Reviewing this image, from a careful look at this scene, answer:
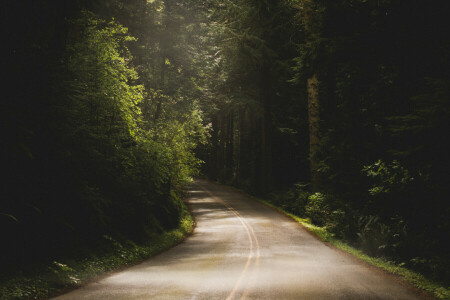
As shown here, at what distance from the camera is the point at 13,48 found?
840cm

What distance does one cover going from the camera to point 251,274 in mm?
10008

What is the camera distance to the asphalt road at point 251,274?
26.3 feet

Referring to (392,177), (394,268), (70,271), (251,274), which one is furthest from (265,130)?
(70,271)

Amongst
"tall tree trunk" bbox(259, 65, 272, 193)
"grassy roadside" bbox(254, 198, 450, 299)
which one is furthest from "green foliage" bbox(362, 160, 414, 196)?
"tall tree trunk" bbox(259, 65, 272, 193)

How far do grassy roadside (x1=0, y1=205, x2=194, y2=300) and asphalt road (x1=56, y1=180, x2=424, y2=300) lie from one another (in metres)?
0.48

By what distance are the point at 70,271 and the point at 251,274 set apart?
15.5 feet

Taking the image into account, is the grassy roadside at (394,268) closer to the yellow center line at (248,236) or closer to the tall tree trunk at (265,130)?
the yellow center line at (248,236)

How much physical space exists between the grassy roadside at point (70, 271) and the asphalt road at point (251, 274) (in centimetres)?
48

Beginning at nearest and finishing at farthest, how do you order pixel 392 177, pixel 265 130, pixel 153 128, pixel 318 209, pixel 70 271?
pixel 70 271 < pixel 392 177 < pixel 318 209 < pixel 153 128 < pixel 265 130

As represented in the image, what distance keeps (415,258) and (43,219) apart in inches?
407

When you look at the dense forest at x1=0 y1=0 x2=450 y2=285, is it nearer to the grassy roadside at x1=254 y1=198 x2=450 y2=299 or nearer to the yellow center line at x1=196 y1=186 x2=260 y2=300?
the grassy roadside at x1=254 y1=198 x2=450 y2=299

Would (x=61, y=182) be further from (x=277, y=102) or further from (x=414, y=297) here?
(x=277, y=102)

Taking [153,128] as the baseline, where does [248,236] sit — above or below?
below

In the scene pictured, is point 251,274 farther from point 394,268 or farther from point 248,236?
point 248,236
